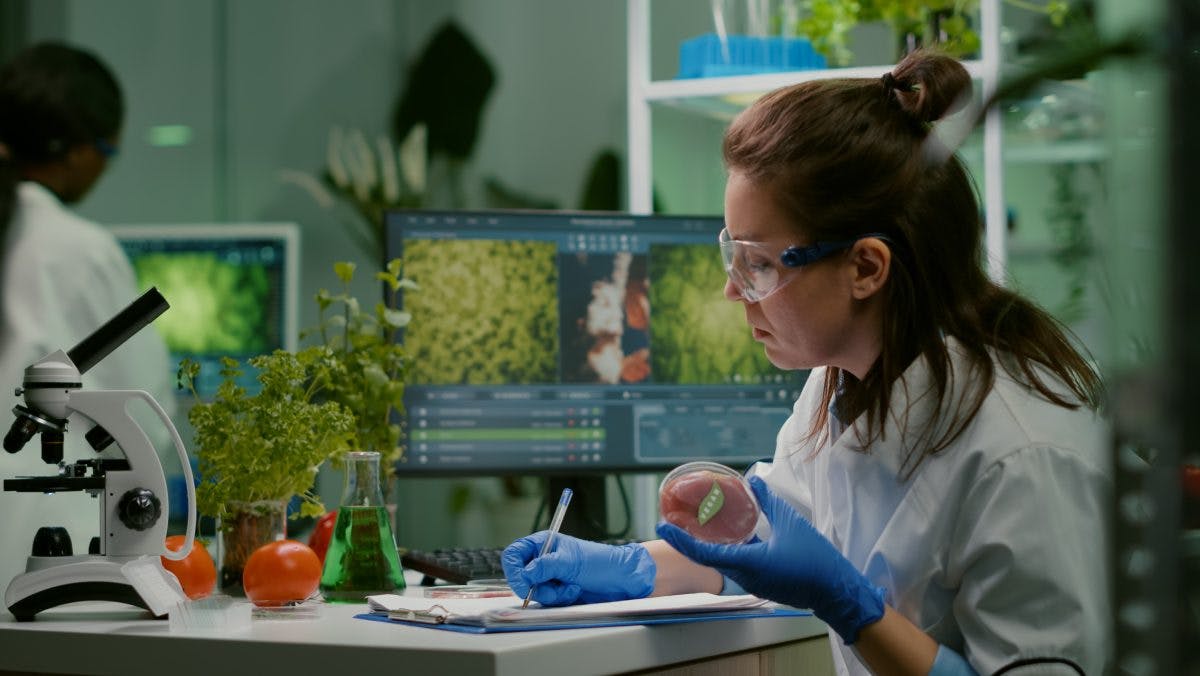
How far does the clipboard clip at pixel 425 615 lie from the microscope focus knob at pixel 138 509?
0.93 feet

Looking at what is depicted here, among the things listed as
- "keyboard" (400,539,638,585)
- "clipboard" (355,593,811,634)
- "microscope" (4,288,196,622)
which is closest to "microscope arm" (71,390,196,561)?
"microscope" (4,288,196,622)

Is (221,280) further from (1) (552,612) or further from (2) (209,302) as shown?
(1) (552,612)

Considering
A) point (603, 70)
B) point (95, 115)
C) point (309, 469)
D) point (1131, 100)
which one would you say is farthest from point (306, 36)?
point (1131, 100)

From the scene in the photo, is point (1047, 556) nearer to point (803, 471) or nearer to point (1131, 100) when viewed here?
point (803, 471)

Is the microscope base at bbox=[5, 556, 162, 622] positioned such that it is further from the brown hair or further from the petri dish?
the brown hair

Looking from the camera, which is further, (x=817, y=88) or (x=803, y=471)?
(x=803, y=471)

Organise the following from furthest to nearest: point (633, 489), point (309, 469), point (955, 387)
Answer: point (633, 489) < point (309, 469) < point (955, 387)

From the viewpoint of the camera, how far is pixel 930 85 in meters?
1.42

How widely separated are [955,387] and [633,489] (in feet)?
3.56

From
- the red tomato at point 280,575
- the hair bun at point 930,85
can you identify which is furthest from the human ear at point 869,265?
the red tomato at point 280,575

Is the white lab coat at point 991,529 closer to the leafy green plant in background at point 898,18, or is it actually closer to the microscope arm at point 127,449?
the microscope arm at point 127,449

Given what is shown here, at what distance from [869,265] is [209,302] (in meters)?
2.55

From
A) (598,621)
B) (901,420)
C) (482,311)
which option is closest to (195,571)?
(598,621)

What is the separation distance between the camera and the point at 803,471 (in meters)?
1.66
